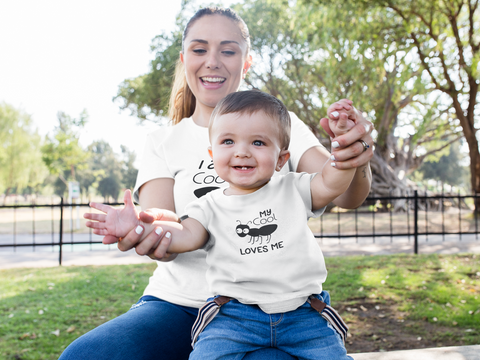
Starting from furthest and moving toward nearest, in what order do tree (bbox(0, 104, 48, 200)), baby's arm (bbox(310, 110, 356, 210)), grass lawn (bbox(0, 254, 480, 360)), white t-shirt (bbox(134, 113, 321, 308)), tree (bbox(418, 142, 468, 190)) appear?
tree (bbox(418, 142, 468, 190)) < tree (bbox(0, 104, 48, 200)) < grass lawn (bbox(0, 254, 480, 360)) < white t-shirt (bbox(134, 113, 321, 308)) < baby's arm (bbox(310, 110, 356, 210))

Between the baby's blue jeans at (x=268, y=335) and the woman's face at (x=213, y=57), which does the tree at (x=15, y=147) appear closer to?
the woman's face at (x=213, y=57)

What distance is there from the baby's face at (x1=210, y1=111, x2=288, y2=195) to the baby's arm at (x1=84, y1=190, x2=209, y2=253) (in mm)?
229

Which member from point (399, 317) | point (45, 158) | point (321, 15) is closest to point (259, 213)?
point (399, 317)

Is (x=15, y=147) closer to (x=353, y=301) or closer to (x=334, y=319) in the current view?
(x=353, y=301)

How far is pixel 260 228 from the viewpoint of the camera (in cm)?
138

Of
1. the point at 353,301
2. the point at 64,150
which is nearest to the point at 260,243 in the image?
the point at 353,301

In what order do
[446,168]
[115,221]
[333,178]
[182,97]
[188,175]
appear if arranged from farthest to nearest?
[446,168]
[182,97]
[188,175]
[333,178]
[115,221]

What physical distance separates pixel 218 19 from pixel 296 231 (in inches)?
45.7

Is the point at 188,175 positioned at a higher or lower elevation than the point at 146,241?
higher

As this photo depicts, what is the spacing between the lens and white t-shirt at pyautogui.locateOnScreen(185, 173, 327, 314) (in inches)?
52.6

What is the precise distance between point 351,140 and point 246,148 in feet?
1.18

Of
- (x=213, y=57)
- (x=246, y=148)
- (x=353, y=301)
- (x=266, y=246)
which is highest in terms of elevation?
(x=213, y=57)

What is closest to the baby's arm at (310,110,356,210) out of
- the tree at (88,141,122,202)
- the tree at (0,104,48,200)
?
the tree at (0,104,48,200)

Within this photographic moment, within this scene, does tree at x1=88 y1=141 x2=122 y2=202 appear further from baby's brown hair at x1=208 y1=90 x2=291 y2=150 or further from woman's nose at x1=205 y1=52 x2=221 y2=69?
baby's brown hair at x1=208 y1=90 x2=291 y2=150
